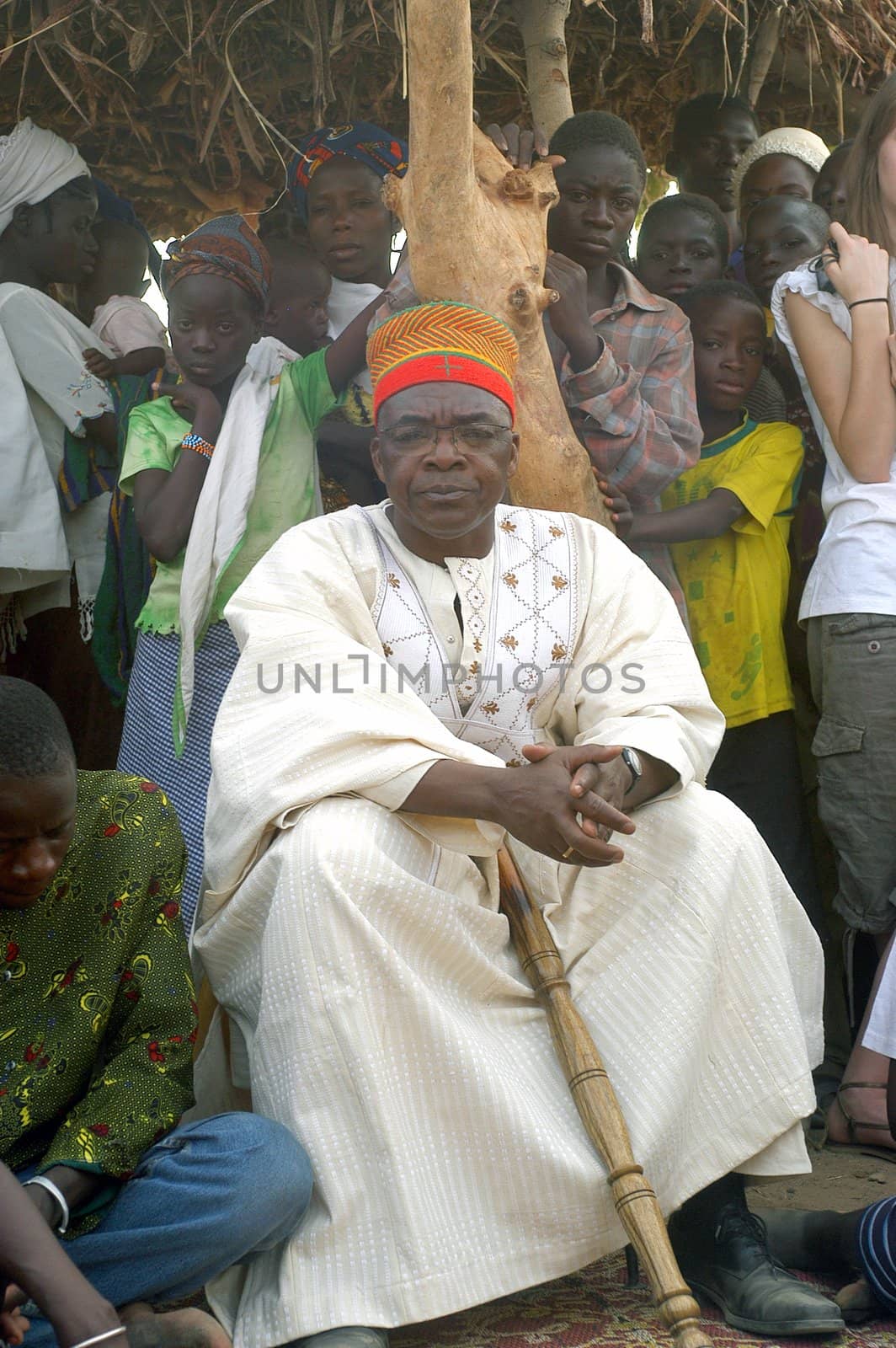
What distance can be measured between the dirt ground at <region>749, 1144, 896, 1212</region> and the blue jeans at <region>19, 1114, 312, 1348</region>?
118cm

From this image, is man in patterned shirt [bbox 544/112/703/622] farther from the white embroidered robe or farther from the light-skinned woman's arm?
the white embroidered robe

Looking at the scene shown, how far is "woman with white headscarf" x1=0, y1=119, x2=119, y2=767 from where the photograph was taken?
4309 millimetres

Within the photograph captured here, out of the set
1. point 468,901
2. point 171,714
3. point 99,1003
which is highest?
point 171,714

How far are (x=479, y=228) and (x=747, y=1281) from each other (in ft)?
8.26

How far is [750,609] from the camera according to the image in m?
4.16

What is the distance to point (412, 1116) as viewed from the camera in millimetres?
2477

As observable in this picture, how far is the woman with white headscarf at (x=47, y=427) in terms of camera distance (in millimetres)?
4309

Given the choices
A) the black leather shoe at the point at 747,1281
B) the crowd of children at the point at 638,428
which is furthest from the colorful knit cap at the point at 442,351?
the black leather shoe at the point at 747,1281

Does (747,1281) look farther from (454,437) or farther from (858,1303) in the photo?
(454,437)

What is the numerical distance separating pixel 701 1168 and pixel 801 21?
386 cm

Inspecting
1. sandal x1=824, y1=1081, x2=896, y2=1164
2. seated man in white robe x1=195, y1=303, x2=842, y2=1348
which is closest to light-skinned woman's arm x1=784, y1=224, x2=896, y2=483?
seated man in white robe x1=195, y1=303, x2=842, y2=1348

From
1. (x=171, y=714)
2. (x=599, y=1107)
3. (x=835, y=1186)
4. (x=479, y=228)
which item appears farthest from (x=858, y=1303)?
(x=479, y=228)

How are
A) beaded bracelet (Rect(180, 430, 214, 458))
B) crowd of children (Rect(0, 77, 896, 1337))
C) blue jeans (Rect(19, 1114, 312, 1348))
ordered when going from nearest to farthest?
blue jeans (Rect(19, 1114, 312, 1348)) → crowd of children (Rect(0, 77, 896, 1337)) → beaded bracelet (Rect(180, 430, 214, 458))

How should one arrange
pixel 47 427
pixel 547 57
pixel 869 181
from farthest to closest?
pixel 547 57 → pixel 47 427 → pixel 869 181
